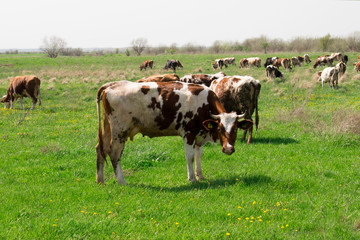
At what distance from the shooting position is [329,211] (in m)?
5.84

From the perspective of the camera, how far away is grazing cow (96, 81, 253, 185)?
7.39m

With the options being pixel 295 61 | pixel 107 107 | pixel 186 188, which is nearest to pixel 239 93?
pixel 186 188

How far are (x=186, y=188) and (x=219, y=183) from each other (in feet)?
2.47

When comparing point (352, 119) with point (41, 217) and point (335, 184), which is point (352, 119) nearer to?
point (335, 184)

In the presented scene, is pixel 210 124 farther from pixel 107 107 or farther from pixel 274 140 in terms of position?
pixel 274 140

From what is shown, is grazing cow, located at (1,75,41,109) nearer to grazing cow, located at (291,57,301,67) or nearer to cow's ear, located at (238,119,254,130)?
cow's ear, located at (238,119,254,130)

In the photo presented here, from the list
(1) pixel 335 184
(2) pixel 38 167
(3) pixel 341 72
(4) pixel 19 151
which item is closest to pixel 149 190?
(2) pixel 38 167

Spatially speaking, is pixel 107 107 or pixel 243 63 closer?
pixel 107 107

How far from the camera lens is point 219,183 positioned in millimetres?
7344

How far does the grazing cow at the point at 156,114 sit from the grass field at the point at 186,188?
78 cm

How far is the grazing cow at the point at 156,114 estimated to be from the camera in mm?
7387

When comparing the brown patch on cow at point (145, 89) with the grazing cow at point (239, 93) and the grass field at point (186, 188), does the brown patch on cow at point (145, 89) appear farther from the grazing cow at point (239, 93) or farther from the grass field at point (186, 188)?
the grazing cow at point (239, 93)

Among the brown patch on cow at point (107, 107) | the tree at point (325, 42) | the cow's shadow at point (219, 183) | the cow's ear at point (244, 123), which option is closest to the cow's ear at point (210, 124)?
the cow's ear at point (244, 123)

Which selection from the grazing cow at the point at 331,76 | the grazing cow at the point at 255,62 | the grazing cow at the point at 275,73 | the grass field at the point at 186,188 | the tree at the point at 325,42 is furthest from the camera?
the tree at the point at 325,42
